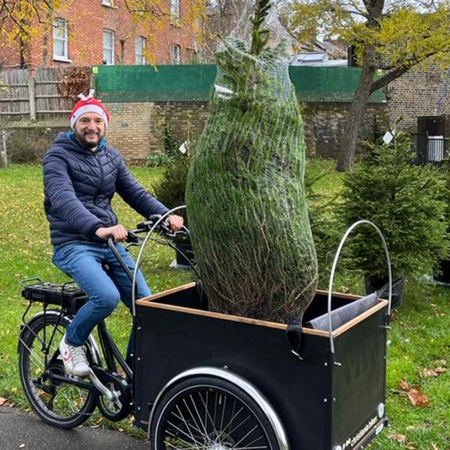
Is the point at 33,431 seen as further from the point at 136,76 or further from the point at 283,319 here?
the point at 136,76

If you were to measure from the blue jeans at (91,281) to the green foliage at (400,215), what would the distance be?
9.79ft

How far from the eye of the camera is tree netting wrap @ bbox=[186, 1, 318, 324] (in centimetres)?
267

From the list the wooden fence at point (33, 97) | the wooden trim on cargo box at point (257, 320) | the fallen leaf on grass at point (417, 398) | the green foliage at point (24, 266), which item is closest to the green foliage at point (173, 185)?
the green foliage at point (24, 266)

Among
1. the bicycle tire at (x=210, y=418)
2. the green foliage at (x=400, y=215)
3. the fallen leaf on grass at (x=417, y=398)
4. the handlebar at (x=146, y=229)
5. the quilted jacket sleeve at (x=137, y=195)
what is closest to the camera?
the bicycle tire at (x=210, y=418)

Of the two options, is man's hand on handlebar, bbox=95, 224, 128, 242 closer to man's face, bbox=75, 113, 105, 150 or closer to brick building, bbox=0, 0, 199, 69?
man's face, bbox=75, 113, 105, 150

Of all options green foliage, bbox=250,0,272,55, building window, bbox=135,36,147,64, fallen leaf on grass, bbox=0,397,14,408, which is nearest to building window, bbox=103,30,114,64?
building window, bbox=135,36,147,64

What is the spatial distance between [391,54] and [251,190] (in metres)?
16.3

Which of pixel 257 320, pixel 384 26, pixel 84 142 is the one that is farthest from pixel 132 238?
pixel 384 26

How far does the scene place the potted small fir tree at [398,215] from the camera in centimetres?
582

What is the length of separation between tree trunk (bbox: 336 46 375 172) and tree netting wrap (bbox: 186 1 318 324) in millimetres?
16478

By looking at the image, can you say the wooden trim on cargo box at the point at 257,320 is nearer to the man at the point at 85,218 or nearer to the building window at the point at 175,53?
the man at the point at 85,218

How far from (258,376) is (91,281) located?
1096 millimetres

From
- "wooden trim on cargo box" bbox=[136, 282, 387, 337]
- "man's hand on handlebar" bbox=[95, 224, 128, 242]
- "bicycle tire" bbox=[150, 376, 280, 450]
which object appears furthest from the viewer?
"man's hand on handlebar" bbox=[95, 224, 128, 242]

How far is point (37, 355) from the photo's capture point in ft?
12.6
